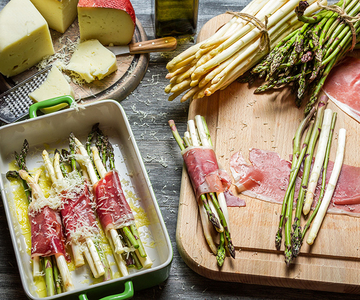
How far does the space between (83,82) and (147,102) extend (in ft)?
1.40

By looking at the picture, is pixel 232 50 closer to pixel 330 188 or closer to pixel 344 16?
pixel 344 16

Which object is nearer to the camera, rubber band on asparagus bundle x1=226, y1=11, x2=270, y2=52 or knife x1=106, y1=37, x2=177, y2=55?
rubber band on asparagus bundle x1=226, y1=11, x2=270, y2=52

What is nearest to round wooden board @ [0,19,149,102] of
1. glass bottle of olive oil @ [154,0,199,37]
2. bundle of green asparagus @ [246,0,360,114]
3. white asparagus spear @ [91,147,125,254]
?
glass bottle of olive oil @ [154,0,199,37]

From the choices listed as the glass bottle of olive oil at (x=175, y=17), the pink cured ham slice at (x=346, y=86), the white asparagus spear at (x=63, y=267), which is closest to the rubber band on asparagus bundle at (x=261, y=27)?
the glass bottle of olive oil at (x=175, y=17)

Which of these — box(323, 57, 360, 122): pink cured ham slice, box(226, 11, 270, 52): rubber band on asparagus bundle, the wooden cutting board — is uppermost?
box(226, 11, 270, 52): rubber band on asparagus bundle

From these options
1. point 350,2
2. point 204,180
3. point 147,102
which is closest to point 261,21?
point 350,2

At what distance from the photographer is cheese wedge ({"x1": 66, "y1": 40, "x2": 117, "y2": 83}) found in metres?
2.40

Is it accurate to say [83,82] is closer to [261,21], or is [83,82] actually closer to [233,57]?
[233,57]

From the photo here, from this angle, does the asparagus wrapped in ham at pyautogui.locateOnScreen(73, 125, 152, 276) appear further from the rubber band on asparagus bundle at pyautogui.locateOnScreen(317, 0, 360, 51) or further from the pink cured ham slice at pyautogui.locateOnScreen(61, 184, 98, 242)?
the rubber band on asparagus bundle at pyautogui.locateOnScreen(317, 0, 360, 51)

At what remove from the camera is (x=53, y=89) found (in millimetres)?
2305

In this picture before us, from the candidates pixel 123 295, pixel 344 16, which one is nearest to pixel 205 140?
pixel 123 295

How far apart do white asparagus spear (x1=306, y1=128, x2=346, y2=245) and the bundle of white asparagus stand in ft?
2.33

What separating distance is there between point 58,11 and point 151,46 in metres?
0.66

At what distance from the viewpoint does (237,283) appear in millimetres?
1969
